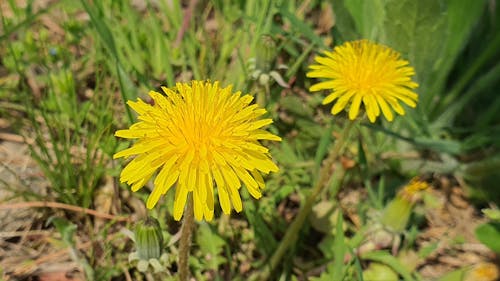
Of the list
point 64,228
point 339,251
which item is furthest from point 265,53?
point 64,228

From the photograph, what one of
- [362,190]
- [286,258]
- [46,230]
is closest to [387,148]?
[362,190]

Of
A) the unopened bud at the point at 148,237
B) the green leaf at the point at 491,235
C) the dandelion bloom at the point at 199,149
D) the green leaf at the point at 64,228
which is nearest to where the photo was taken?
the dandelion bloom at the point at 199,149

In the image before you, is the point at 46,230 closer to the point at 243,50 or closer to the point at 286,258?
the point at 286,258

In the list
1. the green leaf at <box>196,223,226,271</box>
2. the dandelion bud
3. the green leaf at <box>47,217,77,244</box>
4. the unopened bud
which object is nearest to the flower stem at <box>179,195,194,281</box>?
the unopened bud

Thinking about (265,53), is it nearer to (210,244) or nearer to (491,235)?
(210,244)

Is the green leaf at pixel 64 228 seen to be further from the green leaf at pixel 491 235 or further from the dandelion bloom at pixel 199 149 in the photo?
the green leaf at pixel 491 235

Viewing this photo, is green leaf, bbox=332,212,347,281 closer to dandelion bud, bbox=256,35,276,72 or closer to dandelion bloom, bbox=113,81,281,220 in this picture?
dandelion bloom, bbox=113,81,281,220

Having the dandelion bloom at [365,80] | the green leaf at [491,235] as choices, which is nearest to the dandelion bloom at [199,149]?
the dandelion bloom at [365,80]
